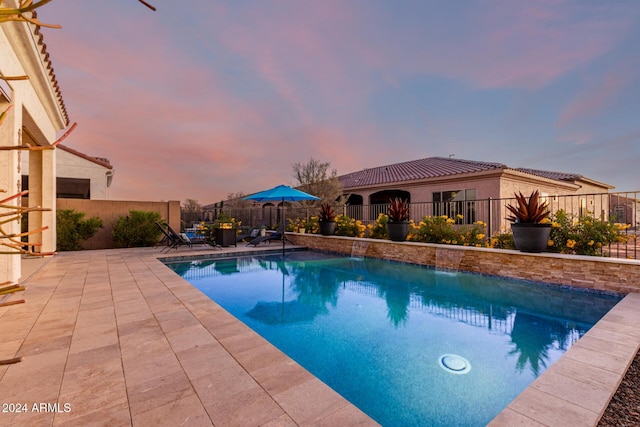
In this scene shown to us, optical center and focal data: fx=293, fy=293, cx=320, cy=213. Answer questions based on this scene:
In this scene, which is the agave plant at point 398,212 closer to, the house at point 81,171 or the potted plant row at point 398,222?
the potted plant row at point 398,222

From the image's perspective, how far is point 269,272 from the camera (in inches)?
313

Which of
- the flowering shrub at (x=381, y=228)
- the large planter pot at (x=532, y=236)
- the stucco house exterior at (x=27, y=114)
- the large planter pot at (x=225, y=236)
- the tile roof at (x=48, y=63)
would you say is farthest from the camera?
the large planter pot at (x=225, y=236)

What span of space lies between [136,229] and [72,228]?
1798mm

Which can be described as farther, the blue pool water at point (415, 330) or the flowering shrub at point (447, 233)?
the flowering shrub at point (447, 233)

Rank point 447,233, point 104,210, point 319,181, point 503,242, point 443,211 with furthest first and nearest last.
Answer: point 319,181
point 443,211
point 104,210
point 447,233
point 503,242

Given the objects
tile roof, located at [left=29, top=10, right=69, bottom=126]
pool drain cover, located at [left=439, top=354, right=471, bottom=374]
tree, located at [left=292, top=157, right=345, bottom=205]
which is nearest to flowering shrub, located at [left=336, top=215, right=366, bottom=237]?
tree, located at [left=292, top=157, right=345, bottom=205]

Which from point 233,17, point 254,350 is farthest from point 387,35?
point 254,350

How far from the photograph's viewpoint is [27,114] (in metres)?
5.32

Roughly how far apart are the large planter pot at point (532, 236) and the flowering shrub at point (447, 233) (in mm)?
1541

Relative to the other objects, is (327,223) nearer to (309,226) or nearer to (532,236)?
(309,226)

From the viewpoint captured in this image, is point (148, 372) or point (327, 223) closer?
point (148, 372)

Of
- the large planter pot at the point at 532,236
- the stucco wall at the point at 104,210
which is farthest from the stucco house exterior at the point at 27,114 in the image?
the large planter pot at the point at 532,236

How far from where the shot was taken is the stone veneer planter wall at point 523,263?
5.20m

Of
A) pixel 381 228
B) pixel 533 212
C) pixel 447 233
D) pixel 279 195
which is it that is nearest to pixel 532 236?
pixel 533 212
